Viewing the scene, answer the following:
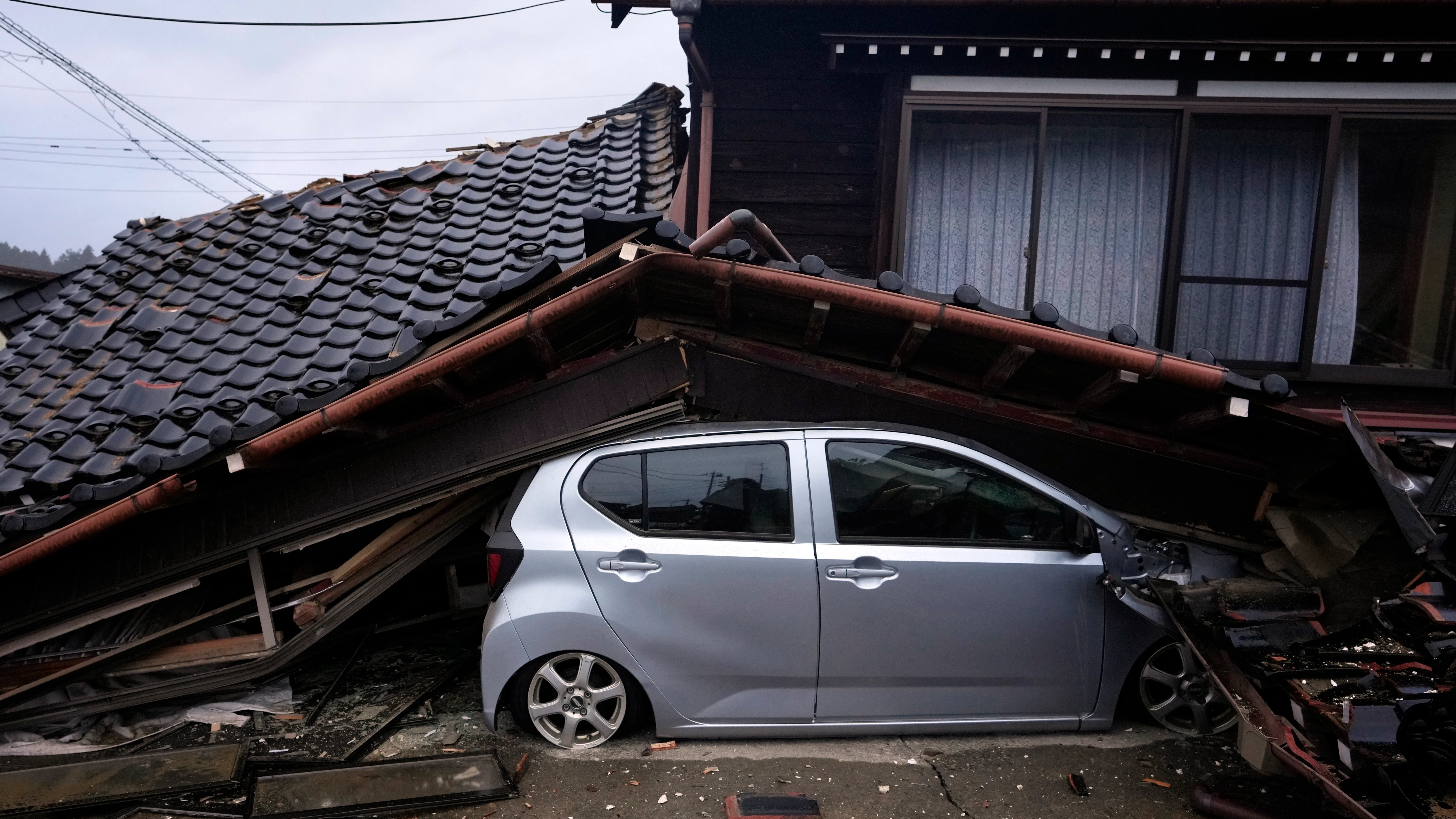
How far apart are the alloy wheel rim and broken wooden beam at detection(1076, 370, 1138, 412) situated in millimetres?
2899

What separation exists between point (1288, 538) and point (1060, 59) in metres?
3.58

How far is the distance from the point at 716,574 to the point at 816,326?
1461mm

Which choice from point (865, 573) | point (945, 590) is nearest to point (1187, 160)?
point (945, 590)

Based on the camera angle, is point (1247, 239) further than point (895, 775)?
Yes

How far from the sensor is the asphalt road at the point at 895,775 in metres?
3.54

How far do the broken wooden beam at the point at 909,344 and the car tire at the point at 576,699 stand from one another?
2243mm

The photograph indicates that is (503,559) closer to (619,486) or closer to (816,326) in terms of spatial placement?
(619,486)

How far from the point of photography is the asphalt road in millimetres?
3539

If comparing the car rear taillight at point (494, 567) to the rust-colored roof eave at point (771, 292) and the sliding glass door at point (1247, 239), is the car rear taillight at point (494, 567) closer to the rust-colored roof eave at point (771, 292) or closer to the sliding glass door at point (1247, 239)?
the rust-colored roof eave at point (771, 292)

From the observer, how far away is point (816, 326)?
175 inches

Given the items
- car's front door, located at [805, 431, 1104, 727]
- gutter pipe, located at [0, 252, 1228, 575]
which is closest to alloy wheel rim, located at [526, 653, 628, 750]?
car's front door, located at [805, 431, 1104, 727]

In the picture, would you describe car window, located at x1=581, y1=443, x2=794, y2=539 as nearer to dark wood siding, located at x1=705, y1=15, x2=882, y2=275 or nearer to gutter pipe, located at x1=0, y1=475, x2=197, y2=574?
gutter pipe, located at x1=0, y1=475, x2=197, y2=574

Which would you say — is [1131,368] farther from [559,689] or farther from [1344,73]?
[1344,73]

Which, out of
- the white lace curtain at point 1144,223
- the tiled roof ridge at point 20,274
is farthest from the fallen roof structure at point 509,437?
→ the tiled roof ridge at point 20,274
